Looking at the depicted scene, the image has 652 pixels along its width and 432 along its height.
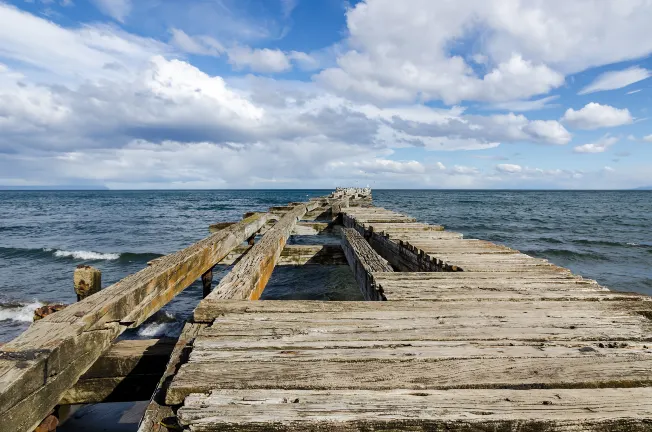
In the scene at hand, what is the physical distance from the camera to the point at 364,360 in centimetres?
207

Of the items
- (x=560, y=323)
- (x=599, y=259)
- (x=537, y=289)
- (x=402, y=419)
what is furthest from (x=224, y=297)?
(x=599, y=259)

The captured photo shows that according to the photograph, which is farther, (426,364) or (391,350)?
(391,350)

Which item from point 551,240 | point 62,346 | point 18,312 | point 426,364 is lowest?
point 18,312

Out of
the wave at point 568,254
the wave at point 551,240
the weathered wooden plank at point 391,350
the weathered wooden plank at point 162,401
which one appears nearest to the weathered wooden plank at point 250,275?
the weathered wooden plank at point 162,401

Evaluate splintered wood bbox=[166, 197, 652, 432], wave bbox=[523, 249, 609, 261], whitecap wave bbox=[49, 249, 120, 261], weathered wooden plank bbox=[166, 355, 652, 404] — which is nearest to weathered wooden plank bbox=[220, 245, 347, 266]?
splintered wood bbox=[166, 197, 652, 432]

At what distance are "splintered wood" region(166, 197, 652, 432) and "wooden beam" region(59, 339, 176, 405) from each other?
56 centimetres

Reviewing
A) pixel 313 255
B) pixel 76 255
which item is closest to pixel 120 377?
pixel 313 255

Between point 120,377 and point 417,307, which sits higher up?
point 417,307

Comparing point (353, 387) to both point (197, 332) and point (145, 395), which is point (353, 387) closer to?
point (197, 332)

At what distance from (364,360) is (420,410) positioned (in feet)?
1.58

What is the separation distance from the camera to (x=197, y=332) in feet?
8.50

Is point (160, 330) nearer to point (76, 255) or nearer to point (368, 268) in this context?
point (368, 268)

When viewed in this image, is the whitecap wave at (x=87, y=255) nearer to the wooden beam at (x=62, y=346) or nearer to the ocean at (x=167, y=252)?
the ocean at (x=167, y=252)

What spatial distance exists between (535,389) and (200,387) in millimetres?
1782
